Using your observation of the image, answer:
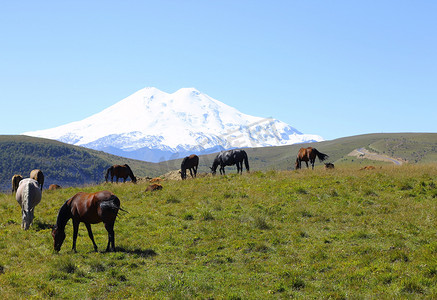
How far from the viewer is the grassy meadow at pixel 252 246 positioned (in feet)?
35.0

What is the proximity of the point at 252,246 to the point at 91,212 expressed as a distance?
6.21 meters

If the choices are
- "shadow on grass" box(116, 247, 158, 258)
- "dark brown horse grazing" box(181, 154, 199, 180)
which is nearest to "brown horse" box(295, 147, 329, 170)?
"dark brown horse grazing" box(181, 154, 199, 180)

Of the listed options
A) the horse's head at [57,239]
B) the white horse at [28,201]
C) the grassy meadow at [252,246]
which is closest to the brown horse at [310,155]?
the grassy meadow at [252,246]

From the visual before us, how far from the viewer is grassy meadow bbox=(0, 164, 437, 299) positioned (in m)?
10.7

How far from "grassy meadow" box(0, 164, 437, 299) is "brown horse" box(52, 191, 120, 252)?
620 mm

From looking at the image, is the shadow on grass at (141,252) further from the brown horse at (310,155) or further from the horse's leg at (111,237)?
the brown horse at (310,155)

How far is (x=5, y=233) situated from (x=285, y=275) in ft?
42.2

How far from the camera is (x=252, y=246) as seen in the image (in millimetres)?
14312

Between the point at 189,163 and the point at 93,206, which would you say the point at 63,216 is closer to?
the point at 93,206

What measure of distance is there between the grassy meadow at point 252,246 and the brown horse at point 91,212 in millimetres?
620

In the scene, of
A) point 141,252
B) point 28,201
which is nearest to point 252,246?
point 141,252

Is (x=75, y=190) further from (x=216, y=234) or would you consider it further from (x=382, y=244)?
(x=382, y=244)

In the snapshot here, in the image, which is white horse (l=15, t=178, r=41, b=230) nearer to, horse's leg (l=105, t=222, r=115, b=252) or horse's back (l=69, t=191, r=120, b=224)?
horse's back (l=69, t=191, r=120, b=224)

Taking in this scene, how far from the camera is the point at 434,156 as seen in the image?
19762 centimetres
